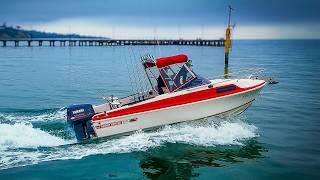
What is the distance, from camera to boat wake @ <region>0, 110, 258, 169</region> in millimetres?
13102

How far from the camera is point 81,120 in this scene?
14297mm

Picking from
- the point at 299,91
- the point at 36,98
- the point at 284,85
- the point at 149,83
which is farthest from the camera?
the point at 284,85

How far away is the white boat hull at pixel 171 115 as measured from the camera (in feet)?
46.8

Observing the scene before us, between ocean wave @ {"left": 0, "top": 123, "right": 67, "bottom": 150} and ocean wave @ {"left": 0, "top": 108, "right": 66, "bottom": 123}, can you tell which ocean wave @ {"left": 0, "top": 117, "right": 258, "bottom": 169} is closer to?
ocean wave @ {"left": 0, "top": 123, "right": 67, "bottom": 150}

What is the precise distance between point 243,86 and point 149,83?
3.81 meters

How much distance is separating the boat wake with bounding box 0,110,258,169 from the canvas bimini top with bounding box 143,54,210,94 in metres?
1.48

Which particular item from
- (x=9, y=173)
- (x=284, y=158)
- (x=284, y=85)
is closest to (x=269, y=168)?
(x=284, y=158)

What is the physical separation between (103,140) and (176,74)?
3.74 m

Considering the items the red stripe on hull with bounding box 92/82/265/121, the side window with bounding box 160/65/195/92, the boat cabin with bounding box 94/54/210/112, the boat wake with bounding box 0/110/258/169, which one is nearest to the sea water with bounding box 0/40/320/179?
the boat wake with bounding box 0/110/258/169

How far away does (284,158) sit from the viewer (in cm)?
1328

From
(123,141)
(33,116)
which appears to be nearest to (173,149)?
(123,141)

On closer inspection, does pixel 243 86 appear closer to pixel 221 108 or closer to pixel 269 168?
pixel 221 108

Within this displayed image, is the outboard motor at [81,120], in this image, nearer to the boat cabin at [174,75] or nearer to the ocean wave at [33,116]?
the boat cabin at [174,75]

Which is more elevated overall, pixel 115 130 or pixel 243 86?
pixel 243 86
